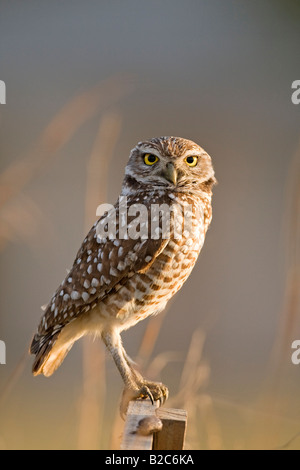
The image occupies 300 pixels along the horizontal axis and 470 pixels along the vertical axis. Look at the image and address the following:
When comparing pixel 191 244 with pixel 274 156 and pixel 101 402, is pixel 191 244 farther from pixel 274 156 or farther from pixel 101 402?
pixel 274 156

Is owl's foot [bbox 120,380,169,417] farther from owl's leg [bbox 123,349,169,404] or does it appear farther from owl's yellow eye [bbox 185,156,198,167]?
owl's yellow eye [bbox 185,156,198,167]

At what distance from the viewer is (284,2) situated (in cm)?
443

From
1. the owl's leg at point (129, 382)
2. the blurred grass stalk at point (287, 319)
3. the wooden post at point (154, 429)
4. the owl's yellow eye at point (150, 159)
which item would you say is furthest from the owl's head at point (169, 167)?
the wooden post at point (154, 429)

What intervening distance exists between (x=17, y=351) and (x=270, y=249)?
4.54 feet

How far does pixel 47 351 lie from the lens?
5.11 feet

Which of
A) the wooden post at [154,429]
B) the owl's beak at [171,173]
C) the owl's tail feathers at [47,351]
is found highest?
the owl's beak at [171,173]

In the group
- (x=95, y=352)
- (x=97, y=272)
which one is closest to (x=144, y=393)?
(x=95, y=352)

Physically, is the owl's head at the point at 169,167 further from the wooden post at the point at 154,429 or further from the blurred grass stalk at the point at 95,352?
the wooden post at the point at 154,429

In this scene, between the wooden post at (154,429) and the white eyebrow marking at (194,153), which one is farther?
the white eyebrow marking at (194,153)

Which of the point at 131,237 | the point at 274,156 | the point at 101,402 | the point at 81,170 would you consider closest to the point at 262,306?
the point at 274,156

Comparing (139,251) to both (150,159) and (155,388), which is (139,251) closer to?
(150,159)

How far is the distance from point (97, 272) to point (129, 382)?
0.29 meters

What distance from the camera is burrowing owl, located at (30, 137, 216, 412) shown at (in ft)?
4.97

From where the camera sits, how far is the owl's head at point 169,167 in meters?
1.50
